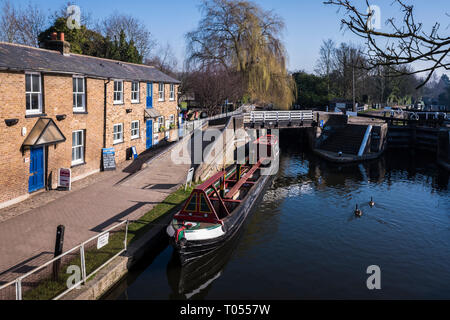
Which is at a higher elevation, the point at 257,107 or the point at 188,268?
the point at 257,107

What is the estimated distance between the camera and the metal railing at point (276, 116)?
33894 millimetres

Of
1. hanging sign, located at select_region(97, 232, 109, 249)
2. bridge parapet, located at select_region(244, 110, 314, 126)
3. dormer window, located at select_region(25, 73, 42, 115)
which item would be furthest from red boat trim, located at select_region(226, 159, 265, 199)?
bridge parapet, located at select_region(244, 110, 314, 126)

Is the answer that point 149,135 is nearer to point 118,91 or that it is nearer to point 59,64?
point 118,91

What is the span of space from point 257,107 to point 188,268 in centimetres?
4793

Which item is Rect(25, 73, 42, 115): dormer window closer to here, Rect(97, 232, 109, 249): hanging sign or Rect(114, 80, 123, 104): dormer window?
Rect(114, 80, 123, 104): dormer window

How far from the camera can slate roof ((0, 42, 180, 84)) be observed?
1480cm

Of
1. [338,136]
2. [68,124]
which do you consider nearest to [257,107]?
[338,136]

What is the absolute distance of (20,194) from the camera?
49.0 feet

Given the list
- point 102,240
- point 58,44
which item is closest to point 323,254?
A: point 102,240

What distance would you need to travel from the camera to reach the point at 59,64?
683 inches

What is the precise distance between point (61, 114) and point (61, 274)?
10020 millimetres
